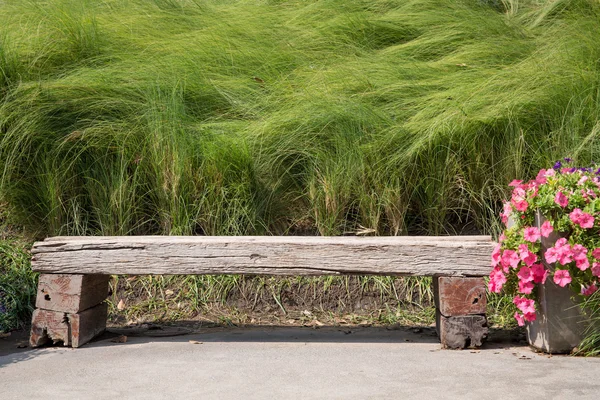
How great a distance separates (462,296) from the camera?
3305 mm

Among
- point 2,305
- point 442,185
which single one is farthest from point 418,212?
point 2,305

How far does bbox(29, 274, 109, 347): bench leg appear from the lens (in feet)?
11.3

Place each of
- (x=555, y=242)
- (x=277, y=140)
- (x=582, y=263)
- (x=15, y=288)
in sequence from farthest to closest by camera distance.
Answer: (x=277, y=140) < (x=15, y=288) < (x=555, y=242) < (x=582, y=263)

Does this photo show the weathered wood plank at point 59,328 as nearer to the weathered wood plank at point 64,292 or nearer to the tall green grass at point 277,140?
the weathered wood plank at point 64,292

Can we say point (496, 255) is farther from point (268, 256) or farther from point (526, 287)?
point (268, 256)

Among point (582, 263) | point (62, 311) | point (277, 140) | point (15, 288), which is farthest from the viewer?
point (277, 140)

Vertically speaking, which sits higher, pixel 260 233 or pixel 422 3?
Result: pixel 422 3

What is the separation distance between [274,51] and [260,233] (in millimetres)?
1402

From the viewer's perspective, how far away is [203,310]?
398 centimetres

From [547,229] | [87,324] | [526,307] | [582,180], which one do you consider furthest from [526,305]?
[87,324]

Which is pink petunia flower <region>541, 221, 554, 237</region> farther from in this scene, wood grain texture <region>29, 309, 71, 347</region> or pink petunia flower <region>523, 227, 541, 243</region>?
wood grain texture <region>29, 309, 71, 347</region>

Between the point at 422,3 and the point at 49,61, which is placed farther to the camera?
the point at 422,3

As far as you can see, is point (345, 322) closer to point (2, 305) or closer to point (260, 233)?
point (260, 233)

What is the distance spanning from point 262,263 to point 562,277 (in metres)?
1.24
